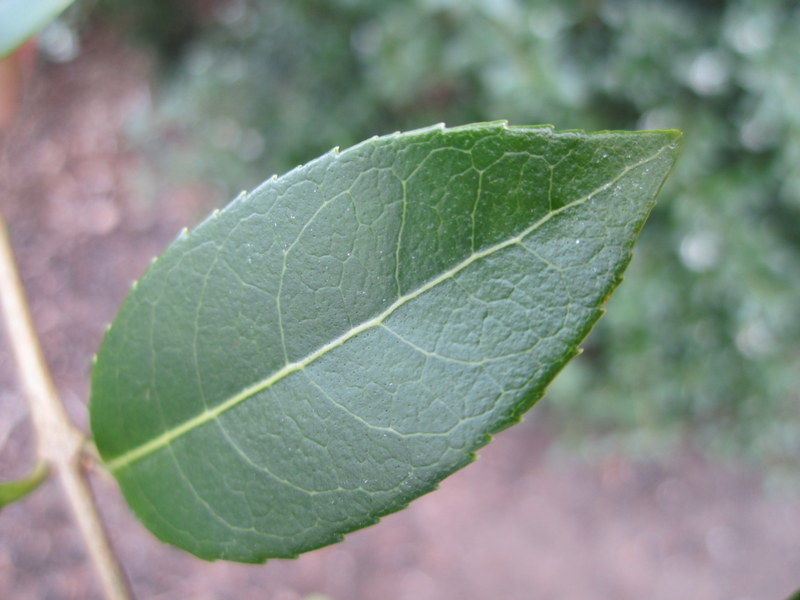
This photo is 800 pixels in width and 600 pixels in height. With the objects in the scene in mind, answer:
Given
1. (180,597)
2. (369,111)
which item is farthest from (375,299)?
(180,597)

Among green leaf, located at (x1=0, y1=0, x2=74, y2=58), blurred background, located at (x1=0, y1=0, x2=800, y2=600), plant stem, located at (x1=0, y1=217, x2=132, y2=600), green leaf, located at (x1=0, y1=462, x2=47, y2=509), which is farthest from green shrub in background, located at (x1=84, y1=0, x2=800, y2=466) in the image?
green leaf, located at (x1=0, y1=462, x2=47, y2=509)

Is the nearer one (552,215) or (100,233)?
(552,215)

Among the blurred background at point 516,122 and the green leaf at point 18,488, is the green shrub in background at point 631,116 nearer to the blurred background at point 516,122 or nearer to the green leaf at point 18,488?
the blurred background at point 516,122

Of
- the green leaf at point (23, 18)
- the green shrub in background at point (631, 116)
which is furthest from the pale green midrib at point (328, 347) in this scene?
the green shrub in background at point (631, 116)

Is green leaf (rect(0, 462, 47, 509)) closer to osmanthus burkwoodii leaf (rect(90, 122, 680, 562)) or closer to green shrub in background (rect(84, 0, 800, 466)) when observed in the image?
osmanthus burkwoodii leaf (rect(90, 122, 680, 562))

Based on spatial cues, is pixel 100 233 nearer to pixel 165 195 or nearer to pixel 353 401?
pixel 165 195

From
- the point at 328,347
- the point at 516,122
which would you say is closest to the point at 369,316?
the point at 328,347
